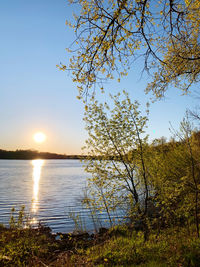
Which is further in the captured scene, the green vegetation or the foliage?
the green vegetation

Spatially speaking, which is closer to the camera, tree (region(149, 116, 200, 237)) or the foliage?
the foliage

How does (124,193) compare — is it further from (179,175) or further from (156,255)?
(179,175)

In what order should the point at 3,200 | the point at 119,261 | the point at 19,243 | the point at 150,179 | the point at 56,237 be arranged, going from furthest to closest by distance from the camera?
the point at 3,200
the point at 56,237
the point at 19,243
the point at 150,179
the point at 119,261

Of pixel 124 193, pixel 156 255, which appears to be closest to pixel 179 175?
pixel 124 193

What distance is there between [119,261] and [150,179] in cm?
337

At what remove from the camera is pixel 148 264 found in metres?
4.65

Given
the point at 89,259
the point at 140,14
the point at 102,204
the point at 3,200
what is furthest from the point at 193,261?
the point at 3,200

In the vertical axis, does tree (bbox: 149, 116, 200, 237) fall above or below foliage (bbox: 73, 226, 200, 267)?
above

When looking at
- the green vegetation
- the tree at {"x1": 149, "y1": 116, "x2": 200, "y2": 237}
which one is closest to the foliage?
the green vegetation

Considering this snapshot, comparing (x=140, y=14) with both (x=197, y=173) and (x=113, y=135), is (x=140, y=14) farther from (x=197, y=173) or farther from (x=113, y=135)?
(x=197, y=173)

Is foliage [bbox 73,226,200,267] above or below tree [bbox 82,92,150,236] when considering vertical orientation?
below

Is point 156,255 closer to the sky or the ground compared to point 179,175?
closer to the ground

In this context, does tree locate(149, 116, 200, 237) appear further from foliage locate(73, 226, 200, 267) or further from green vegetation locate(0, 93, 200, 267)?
foliage locate(73, 226, 200, 267)

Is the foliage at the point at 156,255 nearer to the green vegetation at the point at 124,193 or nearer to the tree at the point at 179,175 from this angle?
the green vegetation at the point at 124,193
